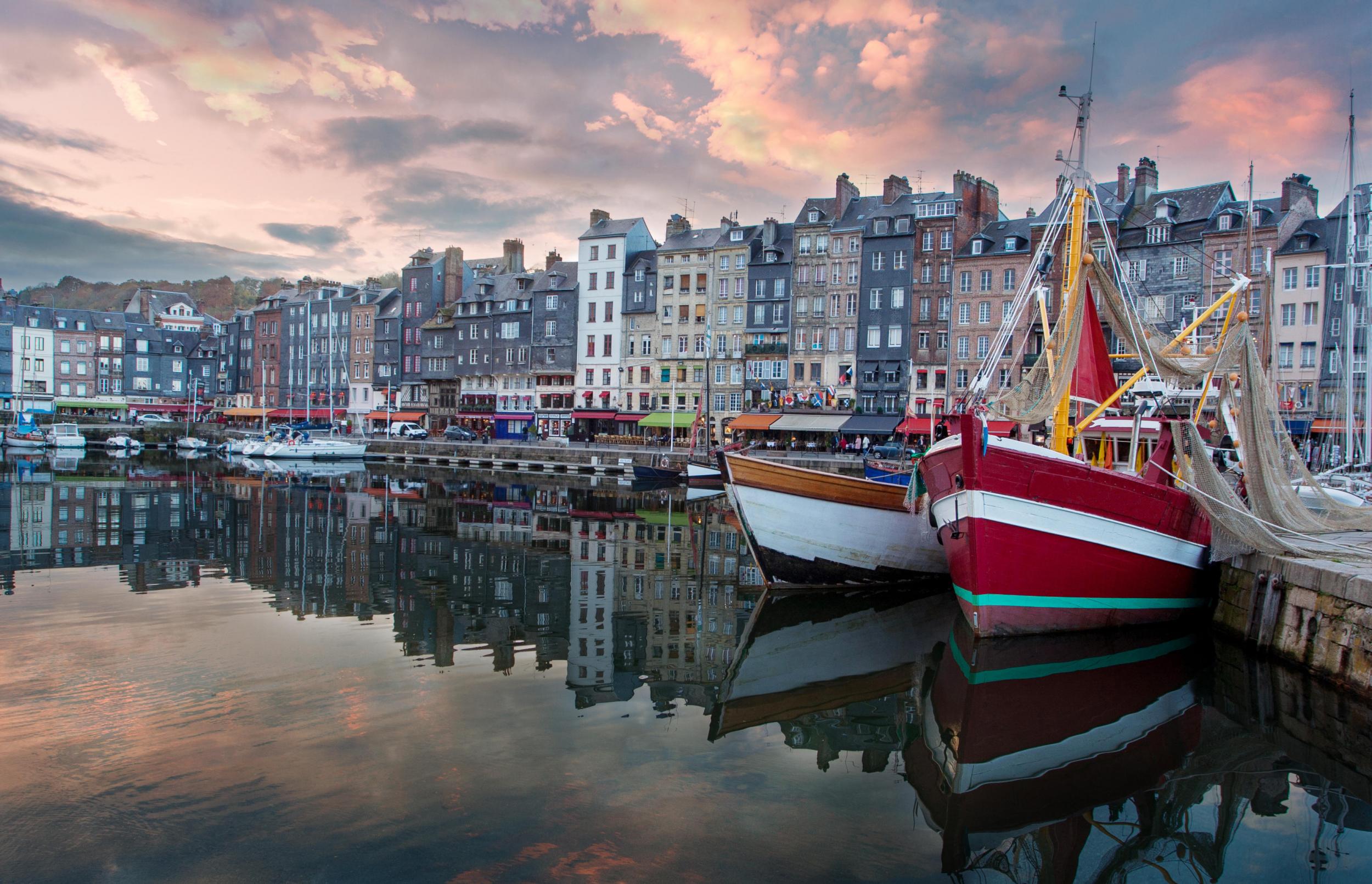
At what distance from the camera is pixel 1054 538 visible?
13859 millimetres

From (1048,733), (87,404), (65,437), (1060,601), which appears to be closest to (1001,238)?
(1060,601)

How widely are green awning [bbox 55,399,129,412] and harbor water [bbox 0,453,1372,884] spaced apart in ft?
293

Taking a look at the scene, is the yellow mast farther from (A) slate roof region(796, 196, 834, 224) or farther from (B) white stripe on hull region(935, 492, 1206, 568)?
(A) slate roof region(796, 196, 834, 224)

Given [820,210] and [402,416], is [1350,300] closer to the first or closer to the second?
[820,210]

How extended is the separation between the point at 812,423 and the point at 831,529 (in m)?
37.3

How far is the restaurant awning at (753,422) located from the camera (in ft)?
185

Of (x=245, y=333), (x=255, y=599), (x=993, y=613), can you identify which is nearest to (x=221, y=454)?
(x=245, y=333)

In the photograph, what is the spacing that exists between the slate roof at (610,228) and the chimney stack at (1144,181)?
36.1 meters

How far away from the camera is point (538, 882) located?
6590 millimetres

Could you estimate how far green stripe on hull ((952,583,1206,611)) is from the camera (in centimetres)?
1407

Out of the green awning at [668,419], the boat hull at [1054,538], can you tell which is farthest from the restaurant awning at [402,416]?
the boat hull at [1054,538]

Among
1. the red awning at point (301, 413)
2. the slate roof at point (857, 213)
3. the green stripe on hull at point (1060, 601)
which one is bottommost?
the green stripe on hull at point (1060, 601)

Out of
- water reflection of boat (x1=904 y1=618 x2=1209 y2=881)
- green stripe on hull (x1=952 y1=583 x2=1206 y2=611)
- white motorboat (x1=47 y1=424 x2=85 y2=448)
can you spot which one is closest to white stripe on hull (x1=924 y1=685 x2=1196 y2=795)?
water reflection of boat (x1=904 y1=618 x2=1209 y2=881)

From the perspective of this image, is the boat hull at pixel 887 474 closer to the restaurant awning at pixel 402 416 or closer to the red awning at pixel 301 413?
the restaurant awning at pixel 402 416
